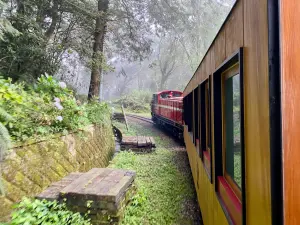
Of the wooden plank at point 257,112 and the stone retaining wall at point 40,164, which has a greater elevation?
the wooden plank at point 257,112

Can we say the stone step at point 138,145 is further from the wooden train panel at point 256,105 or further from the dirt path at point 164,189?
the wooden train panel at point 256,105

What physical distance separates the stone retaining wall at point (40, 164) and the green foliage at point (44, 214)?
0.69 feet

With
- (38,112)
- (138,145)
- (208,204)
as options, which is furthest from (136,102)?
(208,204)

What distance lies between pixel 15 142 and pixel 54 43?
504cm

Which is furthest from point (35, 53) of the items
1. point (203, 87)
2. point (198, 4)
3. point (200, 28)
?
point (200, 28)

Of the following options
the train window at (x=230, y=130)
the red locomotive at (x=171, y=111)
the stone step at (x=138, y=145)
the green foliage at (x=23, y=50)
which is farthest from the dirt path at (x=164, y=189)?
the green foliage at (x=23, y=50)

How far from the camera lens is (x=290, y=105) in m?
0.73

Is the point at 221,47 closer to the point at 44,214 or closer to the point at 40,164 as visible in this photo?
the point at 44,214

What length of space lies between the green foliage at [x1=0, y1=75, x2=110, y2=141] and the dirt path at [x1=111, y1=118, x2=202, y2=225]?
1.78m

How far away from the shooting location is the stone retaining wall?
2482 millimetres

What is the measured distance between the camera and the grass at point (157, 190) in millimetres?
3320

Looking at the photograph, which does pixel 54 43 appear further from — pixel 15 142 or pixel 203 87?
pixel 203 87

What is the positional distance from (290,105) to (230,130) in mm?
953

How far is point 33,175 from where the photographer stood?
290cm
